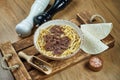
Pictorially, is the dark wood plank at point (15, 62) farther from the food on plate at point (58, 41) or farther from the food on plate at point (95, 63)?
the food on plate at point (95, 63)

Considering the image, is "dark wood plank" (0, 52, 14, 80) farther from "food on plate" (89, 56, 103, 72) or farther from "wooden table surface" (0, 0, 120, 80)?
"food on plate" (89, 56, 103, 72)

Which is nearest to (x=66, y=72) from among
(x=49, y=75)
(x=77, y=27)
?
(x=49, y=75)

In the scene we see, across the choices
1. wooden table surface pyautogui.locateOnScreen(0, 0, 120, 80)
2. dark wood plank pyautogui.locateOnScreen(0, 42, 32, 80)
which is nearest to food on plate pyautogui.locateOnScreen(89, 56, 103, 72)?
wooden table surface pyautogui.locateOnScreen(0, 0, 120, 80)

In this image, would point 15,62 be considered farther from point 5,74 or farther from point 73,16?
point 73,16

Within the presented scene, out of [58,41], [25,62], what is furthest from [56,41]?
[25,62]

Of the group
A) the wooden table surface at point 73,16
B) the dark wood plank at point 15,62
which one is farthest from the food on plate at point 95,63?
the dark wood plank at point 15,62

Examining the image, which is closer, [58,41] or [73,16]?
[58,41]
